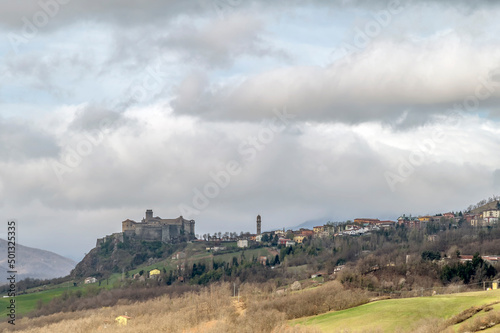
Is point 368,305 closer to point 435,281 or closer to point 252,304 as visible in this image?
point 252,304

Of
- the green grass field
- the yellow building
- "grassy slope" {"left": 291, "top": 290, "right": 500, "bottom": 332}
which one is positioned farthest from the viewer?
the green grass field

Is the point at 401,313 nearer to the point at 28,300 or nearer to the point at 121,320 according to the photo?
the point at 121,320

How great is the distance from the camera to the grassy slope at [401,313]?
70375mm

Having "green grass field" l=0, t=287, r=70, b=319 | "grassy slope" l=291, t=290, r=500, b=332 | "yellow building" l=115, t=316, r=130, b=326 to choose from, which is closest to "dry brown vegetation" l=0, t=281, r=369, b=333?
"yellow building" l=115, t=316, r=130, b=326

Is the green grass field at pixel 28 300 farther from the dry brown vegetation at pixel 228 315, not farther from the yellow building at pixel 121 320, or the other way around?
the yellow building at pixel 121 320

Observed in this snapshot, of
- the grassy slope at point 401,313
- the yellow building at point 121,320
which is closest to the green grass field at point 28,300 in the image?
the yellow building at point 121,320

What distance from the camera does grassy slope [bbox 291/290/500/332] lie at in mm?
70375

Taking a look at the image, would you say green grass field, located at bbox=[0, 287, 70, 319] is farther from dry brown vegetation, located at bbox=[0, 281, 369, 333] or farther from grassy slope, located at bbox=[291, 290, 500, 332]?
grassy slope, located at bbox=[291, 290, 500, 332]

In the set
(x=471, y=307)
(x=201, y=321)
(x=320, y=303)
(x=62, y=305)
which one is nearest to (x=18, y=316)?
(x=62, y=305)

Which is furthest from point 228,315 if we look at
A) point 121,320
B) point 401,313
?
point 121,320

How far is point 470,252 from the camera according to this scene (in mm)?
180125

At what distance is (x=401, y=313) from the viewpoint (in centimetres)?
7450

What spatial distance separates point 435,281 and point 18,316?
88017 millimetres

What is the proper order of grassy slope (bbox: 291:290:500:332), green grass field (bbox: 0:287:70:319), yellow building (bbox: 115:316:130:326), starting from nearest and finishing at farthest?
grassy slope (bbox: 291:290:500:332) → yellow building (bbox: 115:316:130:326) → green grass field (bbox: 0:287:70:319)
